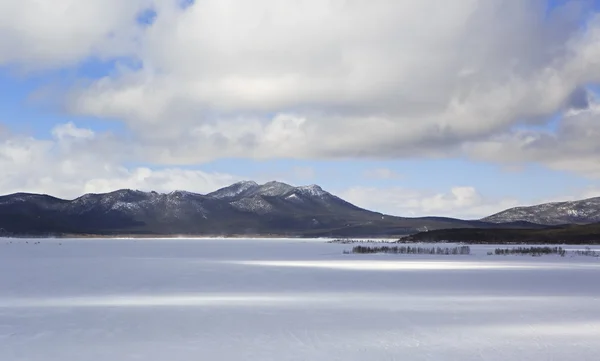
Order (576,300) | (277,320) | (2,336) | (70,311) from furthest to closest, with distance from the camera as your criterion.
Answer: (576,300) < (70,311) < (277,320) < (2,336)

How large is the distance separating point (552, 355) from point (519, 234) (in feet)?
393

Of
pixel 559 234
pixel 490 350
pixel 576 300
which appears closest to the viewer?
pixel 490 350

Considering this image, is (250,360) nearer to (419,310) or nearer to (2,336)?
(2,336)

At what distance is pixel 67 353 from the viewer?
583 inches

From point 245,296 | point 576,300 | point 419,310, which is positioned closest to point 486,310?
point 419,310

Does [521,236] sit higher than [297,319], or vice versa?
[521,236]

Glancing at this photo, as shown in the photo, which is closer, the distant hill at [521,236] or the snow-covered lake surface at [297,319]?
the snow-covered lake surface at [297,319]

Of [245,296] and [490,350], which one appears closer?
[490,350]

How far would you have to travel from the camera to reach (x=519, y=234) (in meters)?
130

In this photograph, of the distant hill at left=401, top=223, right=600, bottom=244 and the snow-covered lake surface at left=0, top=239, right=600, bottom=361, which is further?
the distant hill at left=401, top=223, right=600, bottom=244

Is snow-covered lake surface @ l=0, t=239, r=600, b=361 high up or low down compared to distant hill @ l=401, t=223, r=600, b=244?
down

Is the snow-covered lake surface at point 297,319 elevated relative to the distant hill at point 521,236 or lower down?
lower down

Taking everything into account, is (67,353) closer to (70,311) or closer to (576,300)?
(70,311)

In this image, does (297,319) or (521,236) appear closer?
(297,319)
